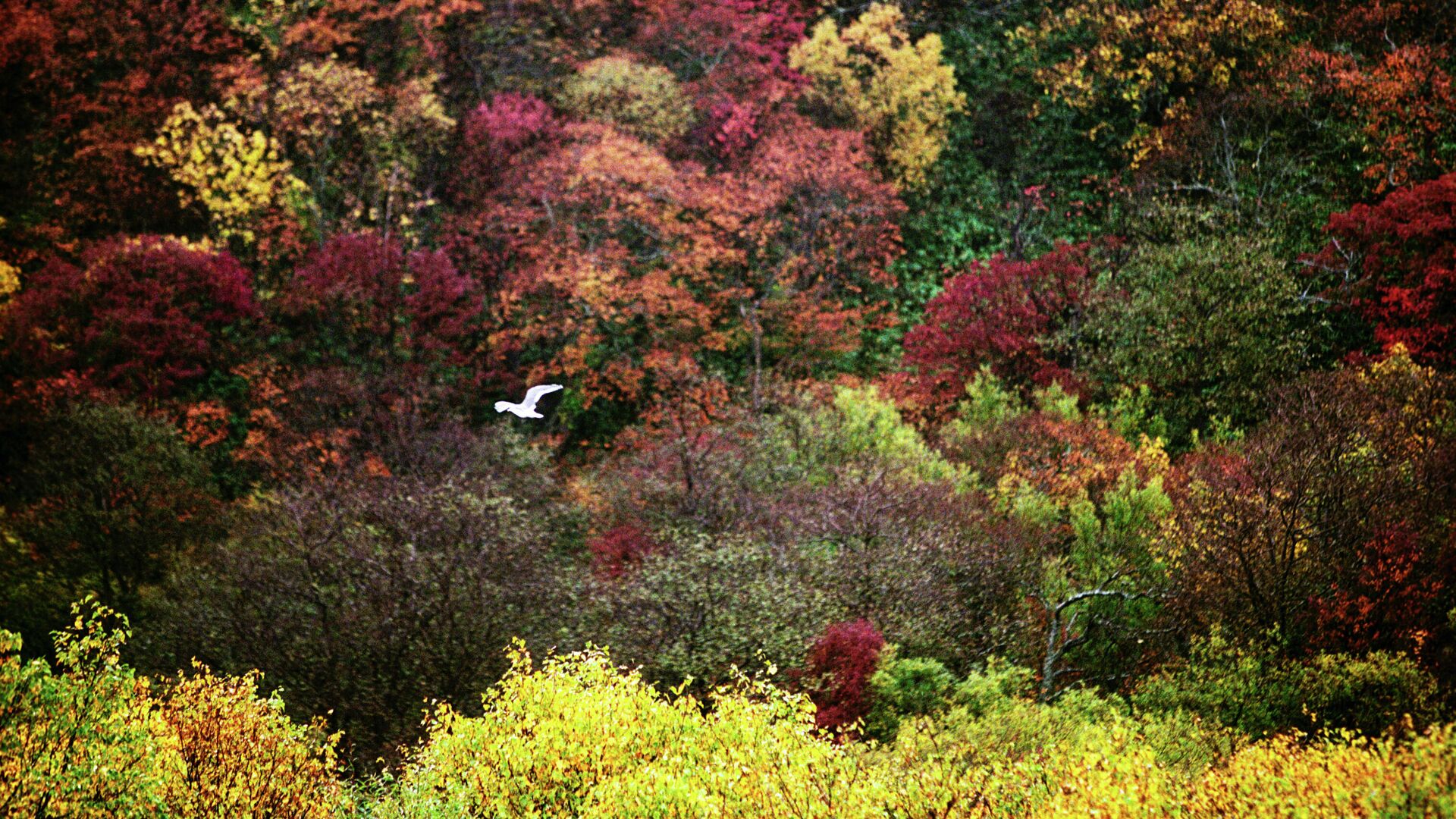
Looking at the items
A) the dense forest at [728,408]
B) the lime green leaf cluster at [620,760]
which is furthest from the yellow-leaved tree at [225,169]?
the lime green leaf cluster at [620,760]

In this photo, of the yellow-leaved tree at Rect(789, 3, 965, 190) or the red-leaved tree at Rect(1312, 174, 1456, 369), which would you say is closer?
the red-leaved tree at Rect(1312, 174, 1456, 369)

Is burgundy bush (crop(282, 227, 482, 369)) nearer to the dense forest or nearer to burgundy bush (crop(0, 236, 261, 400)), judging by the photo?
the dense forest

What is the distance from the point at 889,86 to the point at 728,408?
13.5m

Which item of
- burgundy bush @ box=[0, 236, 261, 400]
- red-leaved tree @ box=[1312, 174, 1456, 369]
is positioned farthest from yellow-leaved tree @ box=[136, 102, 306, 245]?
red-leaved tree @ box=[1312, 174, 1456, 369]

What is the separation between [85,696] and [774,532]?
13712mm

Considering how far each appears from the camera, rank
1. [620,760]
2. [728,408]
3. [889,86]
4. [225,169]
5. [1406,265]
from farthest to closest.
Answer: [889,86] → [225,169] → [728,408] → [1406,265] → [620,760]

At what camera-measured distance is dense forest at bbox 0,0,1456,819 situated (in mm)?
16750

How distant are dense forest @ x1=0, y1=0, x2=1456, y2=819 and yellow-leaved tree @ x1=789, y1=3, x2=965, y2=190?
0.64 ft

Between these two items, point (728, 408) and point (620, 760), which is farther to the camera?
point (728, 408)

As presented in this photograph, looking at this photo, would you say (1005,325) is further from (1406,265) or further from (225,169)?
(225,169)

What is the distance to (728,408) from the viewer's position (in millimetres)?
31984

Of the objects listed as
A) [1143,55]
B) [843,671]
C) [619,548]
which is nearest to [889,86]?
[1143,55]

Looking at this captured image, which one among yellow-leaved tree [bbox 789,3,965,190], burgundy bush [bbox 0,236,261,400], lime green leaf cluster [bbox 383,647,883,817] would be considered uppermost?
yellow-leaved tree [bbox 789,3,965,190]

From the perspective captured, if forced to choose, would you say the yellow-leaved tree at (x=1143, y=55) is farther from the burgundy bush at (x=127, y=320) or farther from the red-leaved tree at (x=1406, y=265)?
the burgundy bush at (x=127, y=320)
